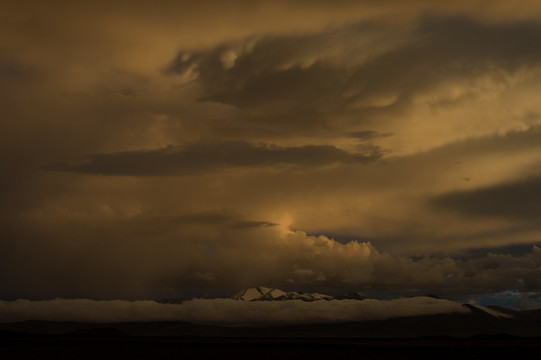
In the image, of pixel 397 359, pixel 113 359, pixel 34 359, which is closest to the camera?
pixel 34 359

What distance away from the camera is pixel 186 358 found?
165 m

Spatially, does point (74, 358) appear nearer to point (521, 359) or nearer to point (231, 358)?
point (231, 358)

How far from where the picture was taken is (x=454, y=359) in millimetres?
169750

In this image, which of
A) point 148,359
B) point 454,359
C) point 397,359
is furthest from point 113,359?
point 454,359

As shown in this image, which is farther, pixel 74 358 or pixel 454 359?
pixel 454 359

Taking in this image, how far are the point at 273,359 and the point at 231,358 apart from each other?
455 inches

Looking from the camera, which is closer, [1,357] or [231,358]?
[1,357]

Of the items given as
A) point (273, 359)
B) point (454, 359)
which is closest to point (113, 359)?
point (273, 359)

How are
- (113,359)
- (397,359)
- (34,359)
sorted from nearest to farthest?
1. (34,359)
2. (113,359)
3. (397,359)

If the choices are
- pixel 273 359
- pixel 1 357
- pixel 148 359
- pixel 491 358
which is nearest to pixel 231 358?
pixel 273 359

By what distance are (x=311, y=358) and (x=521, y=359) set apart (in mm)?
57760

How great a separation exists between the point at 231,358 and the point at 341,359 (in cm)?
3024

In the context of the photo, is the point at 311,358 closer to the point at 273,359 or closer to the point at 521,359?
the point at 273,359

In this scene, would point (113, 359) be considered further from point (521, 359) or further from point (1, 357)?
point (521, 359)
